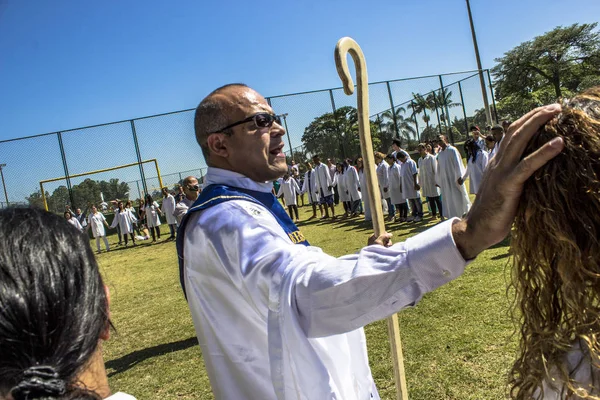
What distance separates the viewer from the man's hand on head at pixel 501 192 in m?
1.04

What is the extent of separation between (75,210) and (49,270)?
21468 mm

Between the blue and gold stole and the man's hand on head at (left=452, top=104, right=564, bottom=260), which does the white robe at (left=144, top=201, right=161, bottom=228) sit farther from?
the man's hand on head at (left=452, top=104, right=564, bottom=260)

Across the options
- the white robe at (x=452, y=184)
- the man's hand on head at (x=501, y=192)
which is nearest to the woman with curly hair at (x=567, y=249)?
the man's hand on head at (x=501, y=192)

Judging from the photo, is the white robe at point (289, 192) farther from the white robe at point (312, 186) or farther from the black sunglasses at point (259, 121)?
the black sunglasses at point (259, 121)

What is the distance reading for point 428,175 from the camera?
12602mm

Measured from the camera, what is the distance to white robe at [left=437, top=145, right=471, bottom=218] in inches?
432

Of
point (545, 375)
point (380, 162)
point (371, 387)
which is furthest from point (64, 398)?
point (380, 162)

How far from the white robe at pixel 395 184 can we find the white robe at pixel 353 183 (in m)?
2.39

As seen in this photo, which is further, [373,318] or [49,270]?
[373,318]

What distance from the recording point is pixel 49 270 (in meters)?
0.81

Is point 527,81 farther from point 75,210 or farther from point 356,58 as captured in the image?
point 356,58

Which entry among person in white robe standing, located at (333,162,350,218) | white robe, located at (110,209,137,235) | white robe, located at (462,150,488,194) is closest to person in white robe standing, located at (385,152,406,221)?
white robe, located at (462,150,488,194)

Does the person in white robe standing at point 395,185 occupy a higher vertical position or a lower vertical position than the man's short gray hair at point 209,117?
lower

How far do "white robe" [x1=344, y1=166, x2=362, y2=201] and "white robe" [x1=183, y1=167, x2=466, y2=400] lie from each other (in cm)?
1516
